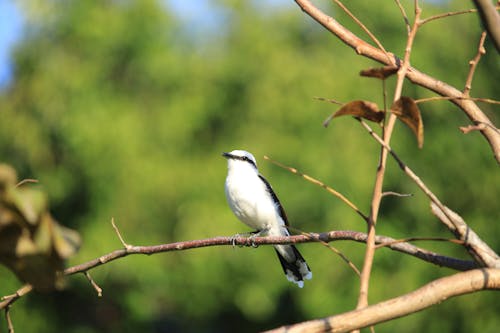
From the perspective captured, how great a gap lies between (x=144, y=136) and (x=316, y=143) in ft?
17.1

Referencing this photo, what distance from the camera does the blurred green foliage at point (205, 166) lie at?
20.1m

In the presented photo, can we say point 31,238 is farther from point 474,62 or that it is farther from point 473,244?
point 474,62

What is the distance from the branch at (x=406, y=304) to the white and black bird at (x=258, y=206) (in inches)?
219

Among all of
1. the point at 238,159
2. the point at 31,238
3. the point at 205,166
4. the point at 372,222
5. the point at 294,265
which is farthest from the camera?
the point at 205,166

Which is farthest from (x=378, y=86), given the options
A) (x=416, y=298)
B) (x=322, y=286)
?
(x=416, y=298)

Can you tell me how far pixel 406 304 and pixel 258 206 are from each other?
5950 mm

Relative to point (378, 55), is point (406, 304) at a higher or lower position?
lower

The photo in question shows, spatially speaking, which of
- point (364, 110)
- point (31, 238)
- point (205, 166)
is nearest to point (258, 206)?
point (364, 110)

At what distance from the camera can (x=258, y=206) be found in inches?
307

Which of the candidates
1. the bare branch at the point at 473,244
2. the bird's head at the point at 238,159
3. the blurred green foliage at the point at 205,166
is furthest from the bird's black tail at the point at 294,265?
the blurred green foliage at the point at 205,166

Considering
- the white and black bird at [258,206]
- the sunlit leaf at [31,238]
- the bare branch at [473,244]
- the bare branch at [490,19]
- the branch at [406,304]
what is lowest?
the branch at [406,304]

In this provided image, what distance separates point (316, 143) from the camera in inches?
842

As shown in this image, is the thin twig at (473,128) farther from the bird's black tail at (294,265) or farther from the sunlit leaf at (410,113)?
the bird's black tail at (294,265)

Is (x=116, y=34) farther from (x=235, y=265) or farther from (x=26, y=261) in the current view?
(x=26, y=261)
